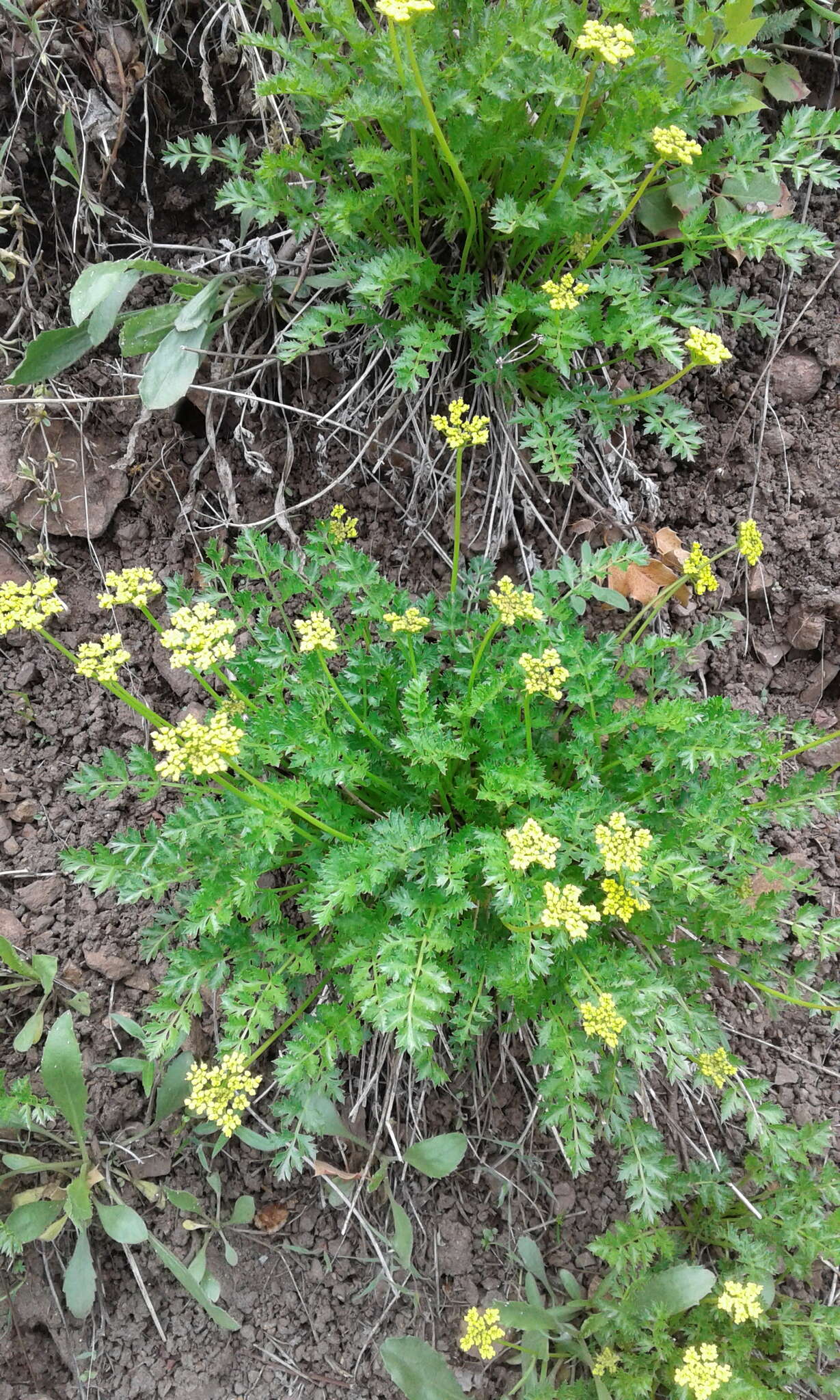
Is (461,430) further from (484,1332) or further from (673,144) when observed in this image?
(484,1332)

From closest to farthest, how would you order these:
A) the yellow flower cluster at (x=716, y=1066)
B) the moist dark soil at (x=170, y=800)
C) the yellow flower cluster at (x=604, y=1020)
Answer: the yellow flower cluster at (x=604, y=1020), the yellow flower cluster at (x=716, y=1066), the moist dark soil at (x=170, y=800)

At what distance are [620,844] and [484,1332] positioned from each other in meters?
1.36

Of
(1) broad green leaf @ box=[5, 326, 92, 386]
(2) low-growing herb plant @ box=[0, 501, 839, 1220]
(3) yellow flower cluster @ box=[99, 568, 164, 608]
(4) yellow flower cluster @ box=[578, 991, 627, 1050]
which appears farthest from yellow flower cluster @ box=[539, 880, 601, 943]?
(1) broad green leaf @ box=[5, 326, 92, 386]

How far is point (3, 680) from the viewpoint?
9.80ft

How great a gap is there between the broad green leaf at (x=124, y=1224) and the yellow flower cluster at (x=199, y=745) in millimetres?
1432

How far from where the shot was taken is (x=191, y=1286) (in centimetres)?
254

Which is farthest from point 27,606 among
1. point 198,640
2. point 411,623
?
point 411,623

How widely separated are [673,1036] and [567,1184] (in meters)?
0.90

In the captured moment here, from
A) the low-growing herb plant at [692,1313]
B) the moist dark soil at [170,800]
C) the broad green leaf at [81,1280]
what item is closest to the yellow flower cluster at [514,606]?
the moist dark soil at [170,800]

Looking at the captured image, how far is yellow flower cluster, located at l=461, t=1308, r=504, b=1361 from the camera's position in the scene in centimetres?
231

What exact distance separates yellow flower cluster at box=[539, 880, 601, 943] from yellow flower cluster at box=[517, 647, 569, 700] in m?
0.44

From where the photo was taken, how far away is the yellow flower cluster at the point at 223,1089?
A: 2104mm

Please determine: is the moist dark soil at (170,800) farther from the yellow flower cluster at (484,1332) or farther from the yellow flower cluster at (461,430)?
the yellow flower cluster at (461,430)

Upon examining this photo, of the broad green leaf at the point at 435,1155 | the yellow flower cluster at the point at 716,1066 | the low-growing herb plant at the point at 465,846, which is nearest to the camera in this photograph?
the low-growing herb plant at the point at 465,846
